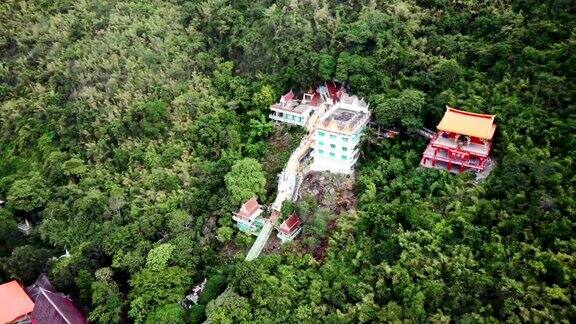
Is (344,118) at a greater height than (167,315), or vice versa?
(344,118)

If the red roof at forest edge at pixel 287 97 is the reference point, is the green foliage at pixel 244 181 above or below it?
below

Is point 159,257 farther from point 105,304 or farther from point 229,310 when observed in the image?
point 229,310

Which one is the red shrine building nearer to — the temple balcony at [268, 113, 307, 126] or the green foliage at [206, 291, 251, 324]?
the temple balcony at [268, 113, 307, 126]

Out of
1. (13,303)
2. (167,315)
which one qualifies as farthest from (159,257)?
(13,303)

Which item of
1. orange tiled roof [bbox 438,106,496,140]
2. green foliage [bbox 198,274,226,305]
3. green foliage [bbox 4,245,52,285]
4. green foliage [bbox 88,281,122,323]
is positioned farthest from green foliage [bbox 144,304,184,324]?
orange tiled roof [bbox 438,106,496,140]

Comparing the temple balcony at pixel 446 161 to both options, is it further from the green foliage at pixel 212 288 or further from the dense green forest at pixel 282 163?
the green foliage at pixel 212 288

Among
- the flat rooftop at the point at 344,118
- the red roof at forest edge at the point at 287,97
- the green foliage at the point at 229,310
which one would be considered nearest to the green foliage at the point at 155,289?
the green foliage at the point at 229,310
